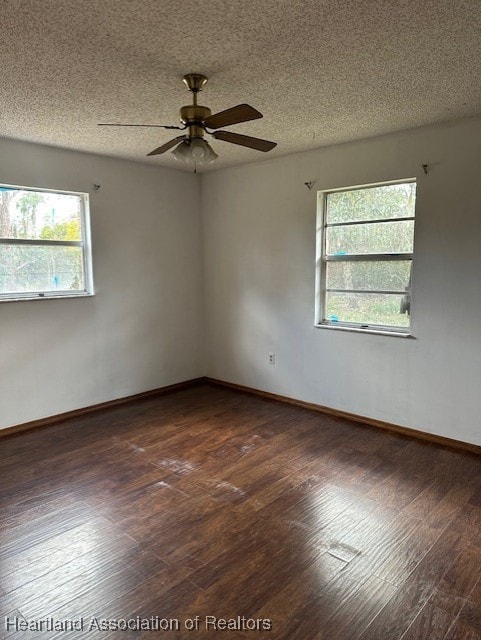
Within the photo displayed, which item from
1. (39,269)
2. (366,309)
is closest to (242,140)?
(366,309)

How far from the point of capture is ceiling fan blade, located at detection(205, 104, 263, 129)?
2.05 meters

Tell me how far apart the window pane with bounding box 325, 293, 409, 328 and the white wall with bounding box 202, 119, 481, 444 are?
159 mm

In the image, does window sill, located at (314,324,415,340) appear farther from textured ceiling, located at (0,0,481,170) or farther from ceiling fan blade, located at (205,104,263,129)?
ceiling fan blade, located at (205,104,263,129)

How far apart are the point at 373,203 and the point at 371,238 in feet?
1.01

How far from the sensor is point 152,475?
113 inches

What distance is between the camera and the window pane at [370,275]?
3539 millimetres

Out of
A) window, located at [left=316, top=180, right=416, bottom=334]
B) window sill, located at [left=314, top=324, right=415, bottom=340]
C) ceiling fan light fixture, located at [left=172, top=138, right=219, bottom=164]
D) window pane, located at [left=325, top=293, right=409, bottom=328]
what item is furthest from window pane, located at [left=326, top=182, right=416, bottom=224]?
ceiling fan light fixture, located at [left=172, top=138, right=219, bottom=164]

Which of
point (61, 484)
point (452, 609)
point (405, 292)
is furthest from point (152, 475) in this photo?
point (405, 292)

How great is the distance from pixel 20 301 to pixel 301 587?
310cm

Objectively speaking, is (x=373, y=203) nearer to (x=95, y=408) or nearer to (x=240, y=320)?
(x=240, y=320)

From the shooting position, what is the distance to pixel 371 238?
12.1 feet

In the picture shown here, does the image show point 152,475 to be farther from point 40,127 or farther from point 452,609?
point 40,127

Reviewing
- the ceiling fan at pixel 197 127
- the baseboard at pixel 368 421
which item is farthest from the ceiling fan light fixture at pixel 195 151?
the baseboard at pixel 368 421

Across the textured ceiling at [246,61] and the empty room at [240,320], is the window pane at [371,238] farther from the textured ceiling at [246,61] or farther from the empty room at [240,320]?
the textured ceiling at [246,61]
